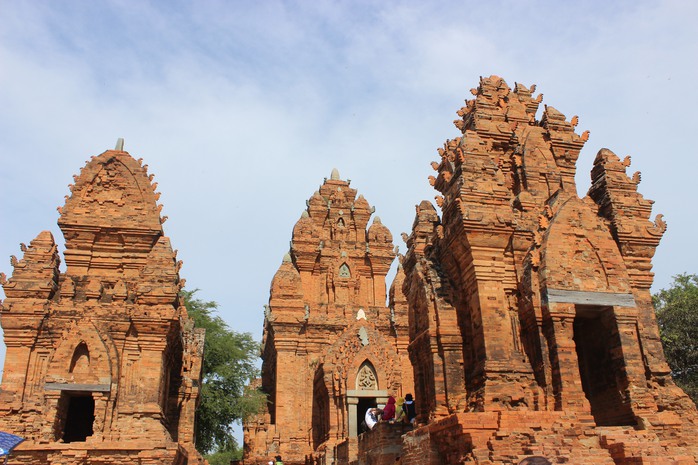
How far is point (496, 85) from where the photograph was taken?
13992 millimetres

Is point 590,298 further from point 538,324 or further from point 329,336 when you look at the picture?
point 329,336

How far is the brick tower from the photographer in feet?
28.3

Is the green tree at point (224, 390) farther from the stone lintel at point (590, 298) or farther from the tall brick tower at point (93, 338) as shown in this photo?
the stone lintel at point (590, 298)

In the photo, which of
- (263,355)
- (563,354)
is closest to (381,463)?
(563,354)

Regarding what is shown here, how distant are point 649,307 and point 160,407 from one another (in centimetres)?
1005

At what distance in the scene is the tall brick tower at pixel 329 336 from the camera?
64.8ft

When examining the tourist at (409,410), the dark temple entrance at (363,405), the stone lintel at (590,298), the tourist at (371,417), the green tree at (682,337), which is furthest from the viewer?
the green tree at (682,337)

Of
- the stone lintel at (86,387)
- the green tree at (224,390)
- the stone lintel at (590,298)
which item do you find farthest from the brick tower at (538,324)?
the green tree at (224,390)

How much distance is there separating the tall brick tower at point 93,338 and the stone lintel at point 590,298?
8332 mm

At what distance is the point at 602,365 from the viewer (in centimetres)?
1041

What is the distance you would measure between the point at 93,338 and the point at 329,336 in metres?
12.9

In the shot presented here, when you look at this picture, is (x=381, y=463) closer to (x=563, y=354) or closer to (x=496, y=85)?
(x=563, y=354)

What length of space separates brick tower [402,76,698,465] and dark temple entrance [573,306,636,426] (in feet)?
0.08

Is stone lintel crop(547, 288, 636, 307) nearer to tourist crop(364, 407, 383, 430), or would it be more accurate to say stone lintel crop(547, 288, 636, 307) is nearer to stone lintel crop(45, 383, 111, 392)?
tourist crop(364, 407, 383, 430)
